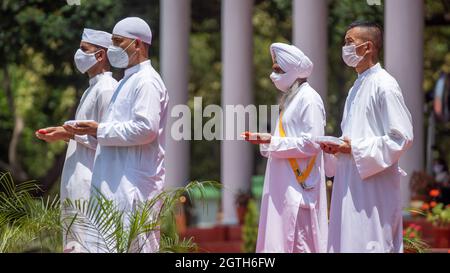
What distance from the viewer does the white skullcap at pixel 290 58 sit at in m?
14.9

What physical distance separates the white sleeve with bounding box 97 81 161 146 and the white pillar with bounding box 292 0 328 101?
10860mm

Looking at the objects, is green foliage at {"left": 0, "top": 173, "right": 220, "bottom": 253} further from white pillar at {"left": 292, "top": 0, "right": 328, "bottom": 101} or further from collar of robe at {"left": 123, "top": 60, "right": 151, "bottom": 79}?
white pillar at {"left": 292, "top": 0, "right": 328, "bottom": 101}

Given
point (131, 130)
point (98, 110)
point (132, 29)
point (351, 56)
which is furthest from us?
point (98, 110)

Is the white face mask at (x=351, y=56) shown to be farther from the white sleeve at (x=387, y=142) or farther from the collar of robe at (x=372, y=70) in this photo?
the white sleeve at (x=387, y=142)

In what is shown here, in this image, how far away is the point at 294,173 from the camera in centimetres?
1489

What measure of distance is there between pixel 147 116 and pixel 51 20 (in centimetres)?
1637

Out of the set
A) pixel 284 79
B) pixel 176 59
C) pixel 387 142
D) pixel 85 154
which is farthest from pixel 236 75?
pixel 387 142

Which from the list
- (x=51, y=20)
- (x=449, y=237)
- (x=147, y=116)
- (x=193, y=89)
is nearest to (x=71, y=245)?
(x=147, y=116)

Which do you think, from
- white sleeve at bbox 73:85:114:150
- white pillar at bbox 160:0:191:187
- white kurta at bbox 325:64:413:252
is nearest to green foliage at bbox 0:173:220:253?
white kurta at bbox 325:64:413:252

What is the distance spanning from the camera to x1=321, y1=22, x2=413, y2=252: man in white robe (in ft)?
44.0

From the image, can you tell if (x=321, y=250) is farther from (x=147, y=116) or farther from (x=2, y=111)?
(x=2, y=111)

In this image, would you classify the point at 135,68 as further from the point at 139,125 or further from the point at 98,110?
the point at 98,110

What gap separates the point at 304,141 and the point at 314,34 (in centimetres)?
1094

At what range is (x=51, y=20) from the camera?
100ft
